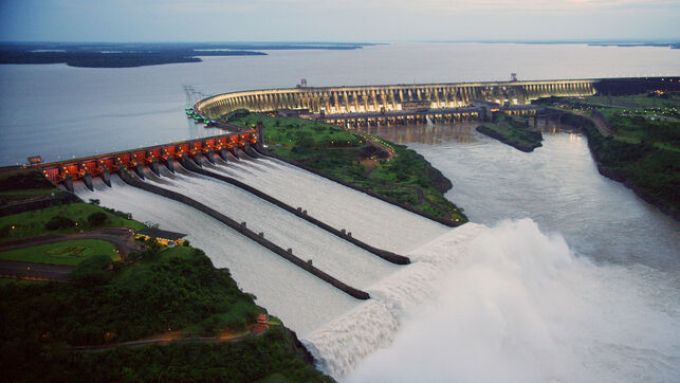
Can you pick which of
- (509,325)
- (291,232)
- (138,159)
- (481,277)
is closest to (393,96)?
(138,159)

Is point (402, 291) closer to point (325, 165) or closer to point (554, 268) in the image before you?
point (554, 268)

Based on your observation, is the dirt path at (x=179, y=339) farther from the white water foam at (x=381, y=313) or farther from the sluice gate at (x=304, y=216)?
the sluice gate at (x=304, y=216)

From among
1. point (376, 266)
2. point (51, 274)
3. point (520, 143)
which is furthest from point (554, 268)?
point (520, 143)

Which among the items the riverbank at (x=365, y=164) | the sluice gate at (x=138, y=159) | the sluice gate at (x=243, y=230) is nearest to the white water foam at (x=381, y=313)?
the sluice gate at (x=243, y=230)

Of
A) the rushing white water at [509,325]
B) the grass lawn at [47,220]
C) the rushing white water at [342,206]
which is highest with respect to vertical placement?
the grass lawn at [47,220]

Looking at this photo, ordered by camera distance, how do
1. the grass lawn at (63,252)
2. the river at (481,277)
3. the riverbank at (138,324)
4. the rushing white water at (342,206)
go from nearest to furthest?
the riverbank at (138,324)
the grass lawn at (63,252)
the river at (481,277)
the rushing white water at (342,206)

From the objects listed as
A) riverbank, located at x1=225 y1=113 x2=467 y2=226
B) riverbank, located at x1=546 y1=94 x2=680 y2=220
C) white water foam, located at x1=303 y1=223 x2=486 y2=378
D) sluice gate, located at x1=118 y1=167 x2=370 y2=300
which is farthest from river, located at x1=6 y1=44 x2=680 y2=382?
riverbank, located at x1=225 y1=113 x2=467 y2=226
